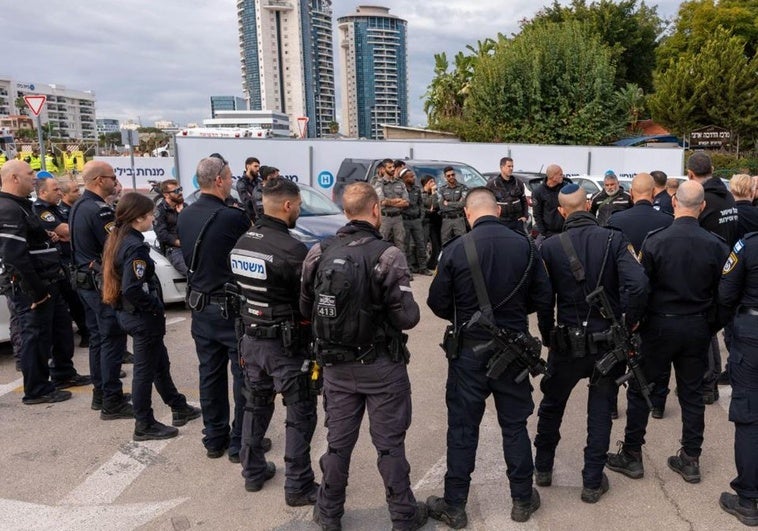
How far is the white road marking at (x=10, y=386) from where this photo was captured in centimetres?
534

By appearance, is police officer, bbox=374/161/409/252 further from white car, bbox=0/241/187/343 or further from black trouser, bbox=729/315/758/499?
black trouser, bbox=729/315/758/499

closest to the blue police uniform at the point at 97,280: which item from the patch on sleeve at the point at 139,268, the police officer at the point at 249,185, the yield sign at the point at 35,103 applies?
the patch on sleeve at the point at 139,268

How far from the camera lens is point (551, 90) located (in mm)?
26250

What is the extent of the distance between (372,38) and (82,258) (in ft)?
448

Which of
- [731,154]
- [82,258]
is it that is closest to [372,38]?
[731,154]

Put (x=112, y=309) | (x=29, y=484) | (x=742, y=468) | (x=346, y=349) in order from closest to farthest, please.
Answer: (x=346, y=349), (x=742, y=468), (x=29, y=484), (x=112, y=309)

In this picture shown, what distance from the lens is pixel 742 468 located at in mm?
3203

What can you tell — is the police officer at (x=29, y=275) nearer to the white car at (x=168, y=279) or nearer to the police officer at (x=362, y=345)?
the white car at (x=168, y=279)

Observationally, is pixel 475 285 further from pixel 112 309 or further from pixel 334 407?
pixel 112 309

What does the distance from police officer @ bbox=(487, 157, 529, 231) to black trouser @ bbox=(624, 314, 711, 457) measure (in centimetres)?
514

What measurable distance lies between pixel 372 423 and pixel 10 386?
168 inches

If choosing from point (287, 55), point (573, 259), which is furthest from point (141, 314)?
point (287, 55)

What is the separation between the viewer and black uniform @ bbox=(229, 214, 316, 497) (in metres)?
3.23

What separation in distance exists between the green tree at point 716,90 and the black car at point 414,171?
21.1 metres
